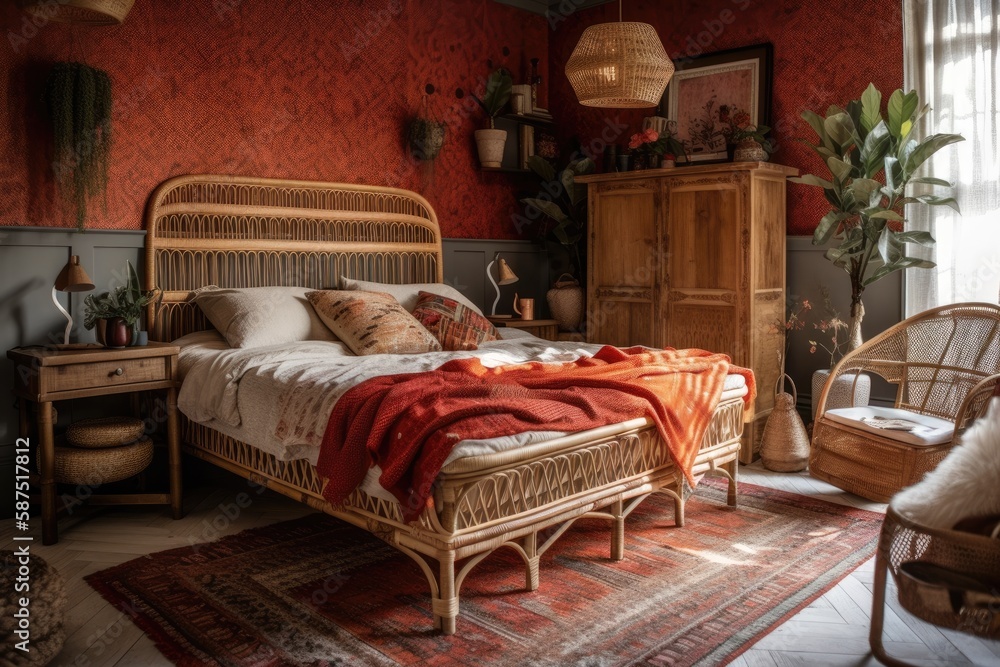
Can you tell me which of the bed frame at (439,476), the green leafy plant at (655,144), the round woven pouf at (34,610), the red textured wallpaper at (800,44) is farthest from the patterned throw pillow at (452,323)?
the round woven pouf at (34,610)

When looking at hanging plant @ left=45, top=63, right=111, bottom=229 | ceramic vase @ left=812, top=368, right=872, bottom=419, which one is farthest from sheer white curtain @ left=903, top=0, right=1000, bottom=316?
hanging plant @ left=45, top=63, right=111, bottom=229

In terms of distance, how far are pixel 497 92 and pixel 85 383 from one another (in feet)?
10.6

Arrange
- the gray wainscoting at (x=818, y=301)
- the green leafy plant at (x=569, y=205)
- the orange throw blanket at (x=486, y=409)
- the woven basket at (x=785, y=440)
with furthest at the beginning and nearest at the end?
1. the green leafy plant at (x=569, y=205)
2. the gray wainscoting at (x=818, y=301)
3. the woven basket at (x=785, y=440)
4. the orange throw blanket at (x=486, y=409)

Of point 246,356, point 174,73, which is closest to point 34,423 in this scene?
point 246,356

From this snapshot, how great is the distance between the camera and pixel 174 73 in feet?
13.0

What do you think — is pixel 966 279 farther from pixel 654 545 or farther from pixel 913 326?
pixel 654 545

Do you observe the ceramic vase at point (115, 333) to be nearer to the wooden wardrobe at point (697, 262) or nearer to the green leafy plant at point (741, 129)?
the wooden wardrobe at point (697, 262)

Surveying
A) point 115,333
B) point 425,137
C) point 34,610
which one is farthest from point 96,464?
point 425,137

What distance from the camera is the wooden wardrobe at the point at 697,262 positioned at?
14.7ft

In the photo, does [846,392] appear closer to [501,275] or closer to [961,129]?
[961,129]

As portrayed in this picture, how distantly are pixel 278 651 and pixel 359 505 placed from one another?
0.54 metres

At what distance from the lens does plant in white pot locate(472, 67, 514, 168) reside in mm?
5328

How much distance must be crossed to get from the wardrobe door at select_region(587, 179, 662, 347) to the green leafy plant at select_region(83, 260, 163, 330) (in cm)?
269

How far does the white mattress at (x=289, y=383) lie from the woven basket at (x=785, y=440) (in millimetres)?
792
